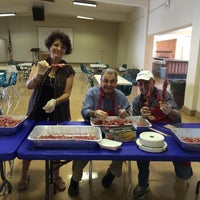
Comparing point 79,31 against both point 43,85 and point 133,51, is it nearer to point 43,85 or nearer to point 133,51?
point 133,51

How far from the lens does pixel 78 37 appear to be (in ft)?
39.5

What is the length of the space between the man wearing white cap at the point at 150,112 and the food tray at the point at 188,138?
0.24 m

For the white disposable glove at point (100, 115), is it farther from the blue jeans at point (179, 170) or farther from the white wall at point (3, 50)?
the white wall at point (3, 50)

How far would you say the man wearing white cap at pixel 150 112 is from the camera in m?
1.73

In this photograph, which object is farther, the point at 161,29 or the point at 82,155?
the point at 161,29

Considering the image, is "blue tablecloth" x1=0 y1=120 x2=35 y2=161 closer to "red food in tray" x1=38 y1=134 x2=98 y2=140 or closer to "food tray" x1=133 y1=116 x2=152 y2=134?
"red food in tray" x1=38 y1=134 x2=98 y2=140

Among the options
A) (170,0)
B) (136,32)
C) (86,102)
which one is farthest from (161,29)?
(86,102)

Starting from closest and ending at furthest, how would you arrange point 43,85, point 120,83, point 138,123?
point 138,123 < point 43,85 < point 120,83

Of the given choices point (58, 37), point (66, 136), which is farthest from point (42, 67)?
point (66, 136)

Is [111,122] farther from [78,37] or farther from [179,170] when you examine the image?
[78,37]

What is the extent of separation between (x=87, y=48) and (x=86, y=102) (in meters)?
10.9

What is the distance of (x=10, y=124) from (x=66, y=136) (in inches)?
16.2

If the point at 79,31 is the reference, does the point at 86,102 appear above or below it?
below

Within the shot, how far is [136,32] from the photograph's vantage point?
Result: 29.4 feet
